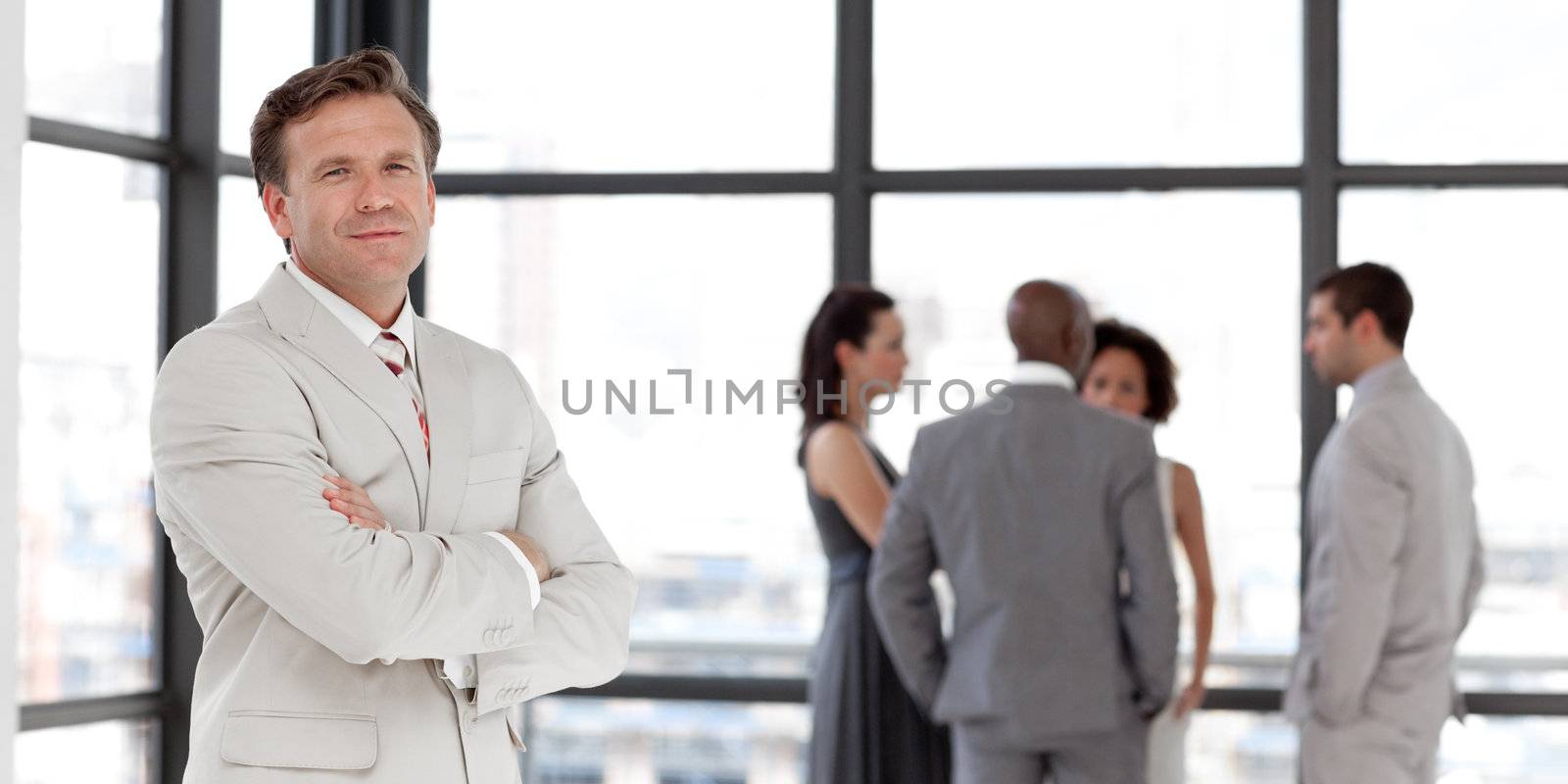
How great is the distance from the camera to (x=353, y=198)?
1.62 metres

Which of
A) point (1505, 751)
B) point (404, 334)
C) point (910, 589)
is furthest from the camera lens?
point (1505, 751)

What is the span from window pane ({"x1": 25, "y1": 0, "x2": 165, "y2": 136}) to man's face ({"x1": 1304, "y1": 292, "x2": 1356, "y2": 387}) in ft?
9.46

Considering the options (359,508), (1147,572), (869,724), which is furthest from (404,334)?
(869,724)

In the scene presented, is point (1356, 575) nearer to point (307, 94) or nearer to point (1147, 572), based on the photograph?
point (1147, 572)

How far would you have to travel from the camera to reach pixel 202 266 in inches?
135

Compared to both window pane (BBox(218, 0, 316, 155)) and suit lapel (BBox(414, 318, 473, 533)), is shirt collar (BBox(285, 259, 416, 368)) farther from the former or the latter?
window pane (BBox(218, 0, 316, 155))

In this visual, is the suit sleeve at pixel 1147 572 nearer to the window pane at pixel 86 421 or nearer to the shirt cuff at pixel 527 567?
the shirt cuff at pixel 527 567

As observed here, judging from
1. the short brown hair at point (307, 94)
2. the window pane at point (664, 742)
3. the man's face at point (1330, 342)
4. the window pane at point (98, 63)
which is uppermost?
the window pane at point (98, 63)

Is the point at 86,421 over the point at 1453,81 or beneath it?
beneath

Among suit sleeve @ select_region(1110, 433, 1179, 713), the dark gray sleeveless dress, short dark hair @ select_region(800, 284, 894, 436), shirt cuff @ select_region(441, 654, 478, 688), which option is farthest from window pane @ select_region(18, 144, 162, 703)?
suit sleeve @ select_region(1110, 433, 1179, 713)

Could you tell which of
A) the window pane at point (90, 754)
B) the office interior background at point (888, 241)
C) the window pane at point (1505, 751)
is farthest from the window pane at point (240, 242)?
the window pane at point (1505, 751)

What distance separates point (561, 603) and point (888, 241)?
237cm

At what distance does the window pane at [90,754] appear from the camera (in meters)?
3.09

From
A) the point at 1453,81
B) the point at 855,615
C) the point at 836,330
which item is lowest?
the point at 855,615
